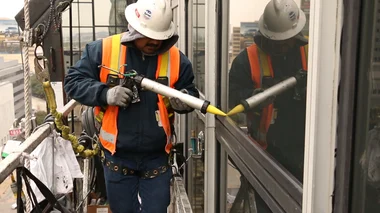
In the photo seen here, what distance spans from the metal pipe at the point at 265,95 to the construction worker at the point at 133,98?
0.62 metres

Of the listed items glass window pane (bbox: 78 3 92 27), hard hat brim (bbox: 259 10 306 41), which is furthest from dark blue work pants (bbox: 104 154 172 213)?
glass window pane (bbox: 78 3 92 27)

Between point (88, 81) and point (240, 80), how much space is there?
1.04m

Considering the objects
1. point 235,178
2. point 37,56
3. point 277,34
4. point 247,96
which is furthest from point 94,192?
point 277,34

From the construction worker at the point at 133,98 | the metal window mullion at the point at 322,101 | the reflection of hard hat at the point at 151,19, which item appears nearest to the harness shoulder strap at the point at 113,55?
the construction worker at the point at 133,98

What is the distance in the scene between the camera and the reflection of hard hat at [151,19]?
2.57 meters

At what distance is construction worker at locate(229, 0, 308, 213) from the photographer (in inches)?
50.9

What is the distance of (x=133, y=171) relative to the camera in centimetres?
290

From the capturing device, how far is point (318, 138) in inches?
42.3

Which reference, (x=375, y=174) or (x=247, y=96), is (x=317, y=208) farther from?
(x=247, y=96)

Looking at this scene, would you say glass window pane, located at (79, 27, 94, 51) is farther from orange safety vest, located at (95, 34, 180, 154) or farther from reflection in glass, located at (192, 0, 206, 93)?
orange safety vest, located at (95, 34, 180, 154)

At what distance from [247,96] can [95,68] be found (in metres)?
1.19

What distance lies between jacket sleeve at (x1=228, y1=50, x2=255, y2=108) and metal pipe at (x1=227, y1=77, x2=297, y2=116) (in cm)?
3

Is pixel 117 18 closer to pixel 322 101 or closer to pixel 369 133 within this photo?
pixel 322 101

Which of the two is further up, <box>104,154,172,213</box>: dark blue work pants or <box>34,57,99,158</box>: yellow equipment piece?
<box>34,57,99,158</box>: yellow equipment piece
